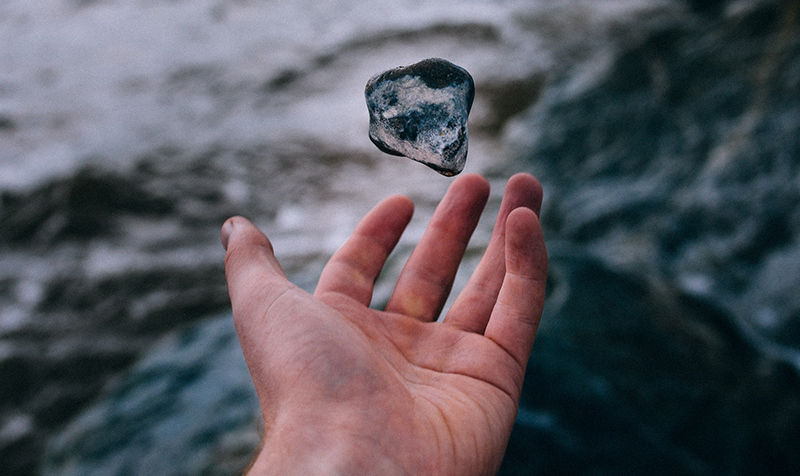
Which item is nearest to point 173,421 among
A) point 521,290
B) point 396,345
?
point 396,345

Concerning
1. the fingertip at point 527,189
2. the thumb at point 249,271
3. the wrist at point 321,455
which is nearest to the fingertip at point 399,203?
the fingertip at point 527,189

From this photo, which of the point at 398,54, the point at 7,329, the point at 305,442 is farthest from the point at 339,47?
the point at 305,442

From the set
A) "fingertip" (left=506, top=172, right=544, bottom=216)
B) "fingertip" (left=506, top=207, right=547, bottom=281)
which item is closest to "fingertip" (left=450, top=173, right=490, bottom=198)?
"fingertip" (left=506, top=172, right=544, bottom=216)

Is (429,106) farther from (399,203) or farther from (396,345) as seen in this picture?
(396,345)

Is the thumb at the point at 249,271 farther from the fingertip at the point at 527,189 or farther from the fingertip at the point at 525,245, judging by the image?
the fingertip at the point at 527,189

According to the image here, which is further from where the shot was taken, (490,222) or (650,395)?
(490,222)

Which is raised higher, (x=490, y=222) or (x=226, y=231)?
(x=226, y=231)

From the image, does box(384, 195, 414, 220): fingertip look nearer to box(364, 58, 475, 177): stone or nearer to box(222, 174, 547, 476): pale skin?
box(222, 174, 547, 476): pale skin

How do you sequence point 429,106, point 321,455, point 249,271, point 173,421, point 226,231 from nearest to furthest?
point 321,455, point 429,106, point 249,271, point 226,231, point 173,421

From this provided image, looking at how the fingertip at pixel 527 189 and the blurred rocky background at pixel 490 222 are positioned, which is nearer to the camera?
the fingertip at pixel 527 189
